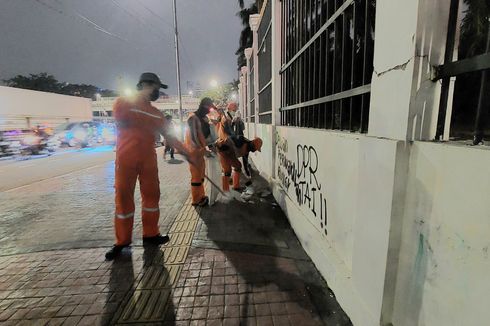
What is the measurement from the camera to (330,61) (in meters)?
2.98

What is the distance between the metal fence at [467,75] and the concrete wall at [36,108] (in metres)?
24.0

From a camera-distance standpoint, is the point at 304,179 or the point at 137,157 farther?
the point at 304,179

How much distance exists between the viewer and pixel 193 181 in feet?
16.5

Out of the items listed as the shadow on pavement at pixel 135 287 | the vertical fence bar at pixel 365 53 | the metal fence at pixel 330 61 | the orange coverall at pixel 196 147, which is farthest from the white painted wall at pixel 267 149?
the vertical fence bar at pixel 365 53

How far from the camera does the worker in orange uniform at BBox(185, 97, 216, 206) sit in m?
4.80

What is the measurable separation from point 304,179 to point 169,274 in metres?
1.86

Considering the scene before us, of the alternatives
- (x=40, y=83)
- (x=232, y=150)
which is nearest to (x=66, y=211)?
(x=232, y=150)

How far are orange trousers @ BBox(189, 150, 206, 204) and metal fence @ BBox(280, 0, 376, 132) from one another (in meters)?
1.64

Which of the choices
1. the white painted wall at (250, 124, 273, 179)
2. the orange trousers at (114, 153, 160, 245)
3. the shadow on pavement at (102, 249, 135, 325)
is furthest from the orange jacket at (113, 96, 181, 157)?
the white painted wall at (250, 124, 273, 179)

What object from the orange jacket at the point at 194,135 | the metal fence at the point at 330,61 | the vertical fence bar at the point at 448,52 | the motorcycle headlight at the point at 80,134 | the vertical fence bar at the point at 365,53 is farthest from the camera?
the motorcycle headlight at the point at 80,134

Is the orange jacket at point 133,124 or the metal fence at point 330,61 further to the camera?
the orange jacket at point 133,124

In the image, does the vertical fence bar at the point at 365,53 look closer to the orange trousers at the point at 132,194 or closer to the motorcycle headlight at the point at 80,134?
the orange trousers at the point at 132,194

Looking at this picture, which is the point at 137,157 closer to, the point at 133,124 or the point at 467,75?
the point at 133,124

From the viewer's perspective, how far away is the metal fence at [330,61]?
225 centimetres
